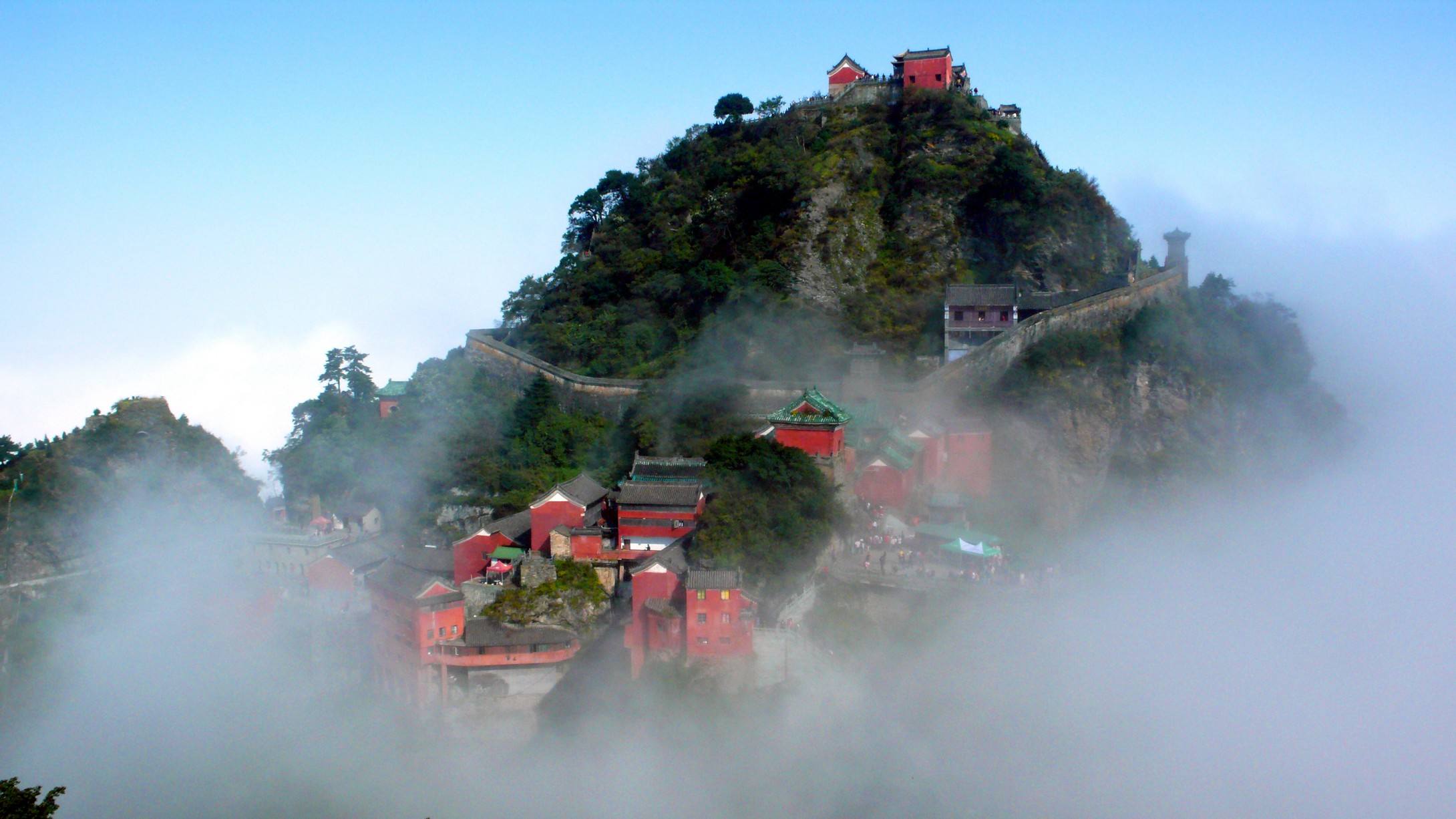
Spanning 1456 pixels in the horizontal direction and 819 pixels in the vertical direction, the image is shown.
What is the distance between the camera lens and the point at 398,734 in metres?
19.8

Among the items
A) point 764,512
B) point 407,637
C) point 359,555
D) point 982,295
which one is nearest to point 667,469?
point 764,512

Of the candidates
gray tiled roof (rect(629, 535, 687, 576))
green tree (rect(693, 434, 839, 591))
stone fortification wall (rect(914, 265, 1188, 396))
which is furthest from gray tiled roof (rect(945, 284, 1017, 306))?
gray tiled roof (rect(629, 535, 687, 576))

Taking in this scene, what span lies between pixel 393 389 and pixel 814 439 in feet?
41.5

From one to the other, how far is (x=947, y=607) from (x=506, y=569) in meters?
8.19

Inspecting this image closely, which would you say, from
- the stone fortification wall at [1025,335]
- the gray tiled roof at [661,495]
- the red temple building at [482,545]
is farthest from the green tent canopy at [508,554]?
the stone fortification wall at [1025,335]

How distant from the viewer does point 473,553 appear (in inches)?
837

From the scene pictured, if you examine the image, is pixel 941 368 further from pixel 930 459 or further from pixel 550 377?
pixel 550 377

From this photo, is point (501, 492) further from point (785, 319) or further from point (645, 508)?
point (785, 319)

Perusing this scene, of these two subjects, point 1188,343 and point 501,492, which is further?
point 1188,343

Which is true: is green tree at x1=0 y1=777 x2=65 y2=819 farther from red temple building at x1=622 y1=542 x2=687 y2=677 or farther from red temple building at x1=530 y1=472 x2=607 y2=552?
red temple building at x1=530 y1=472 x2=607 y2=552

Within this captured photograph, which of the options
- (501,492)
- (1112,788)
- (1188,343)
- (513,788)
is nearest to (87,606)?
(501,492)

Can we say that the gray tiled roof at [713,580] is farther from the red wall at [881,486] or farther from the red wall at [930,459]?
the red wall at [930,459]

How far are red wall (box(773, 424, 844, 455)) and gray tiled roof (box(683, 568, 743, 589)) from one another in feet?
14.7

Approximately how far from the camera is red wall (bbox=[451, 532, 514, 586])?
21.2m
